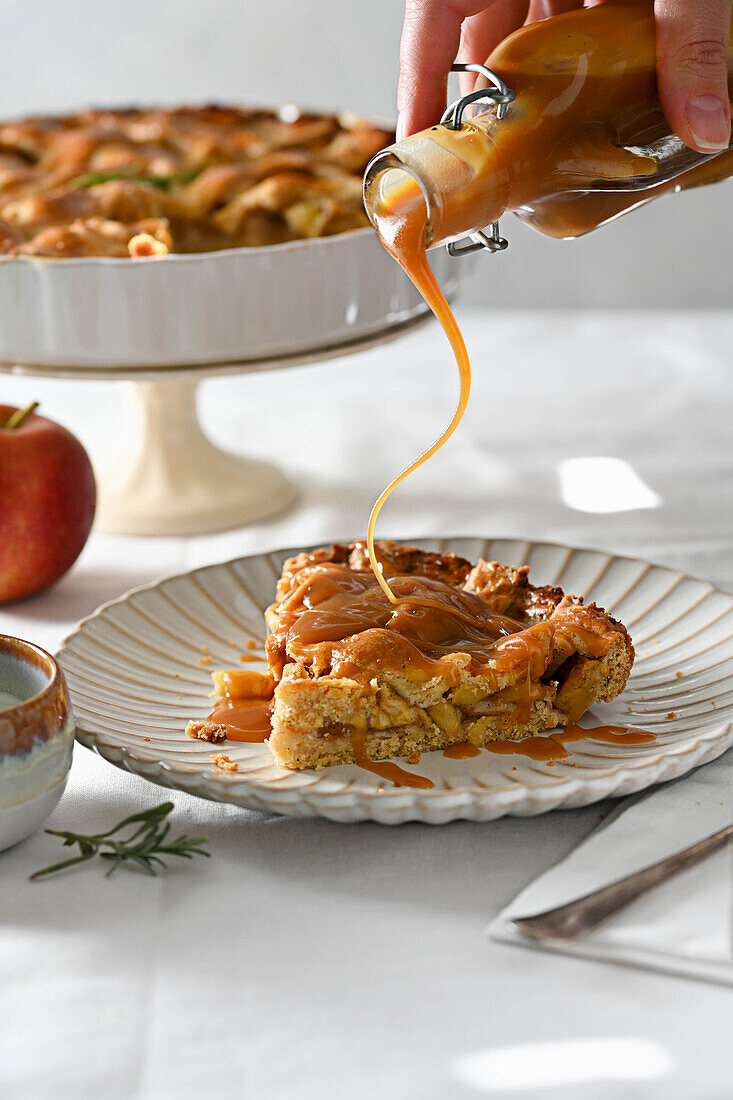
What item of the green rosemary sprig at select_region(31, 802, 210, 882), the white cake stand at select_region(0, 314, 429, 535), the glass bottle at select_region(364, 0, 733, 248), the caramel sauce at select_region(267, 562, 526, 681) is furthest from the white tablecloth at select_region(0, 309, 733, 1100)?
the glass bottle at select_region(364, 0, 733, 248)

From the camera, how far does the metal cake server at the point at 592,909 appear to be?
744 millimetres

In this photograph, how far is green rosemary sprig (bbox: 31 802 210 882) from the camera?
0.85 m

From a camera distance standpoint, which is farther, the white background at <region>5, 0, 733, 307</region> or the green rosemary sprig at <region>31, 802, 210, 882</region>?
the white background at <region>5, 0, 733, 307</region>

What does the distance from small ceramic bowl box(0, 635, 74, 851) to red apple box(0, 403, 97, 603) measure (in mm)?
444

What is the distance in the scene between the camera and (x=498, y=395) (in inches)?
78.7

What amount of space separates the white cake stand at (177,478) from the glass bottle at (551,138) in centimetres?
51

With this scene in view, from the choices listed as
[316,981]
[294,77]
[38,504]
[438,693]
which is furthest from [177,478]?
[294,77]

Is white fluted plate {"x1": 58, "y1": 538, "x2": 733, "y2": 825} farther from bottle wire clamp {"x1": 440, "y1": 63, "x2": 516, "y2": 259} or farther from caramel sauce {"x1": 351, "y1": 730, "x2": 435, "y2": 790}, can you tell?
bottle wire clamp {"x1": 440, "y1": 63, "x2": 516, "y2": 259}

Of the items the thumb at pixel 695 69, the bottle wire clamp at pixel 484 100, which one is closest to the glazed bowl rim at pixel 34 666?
the bottle wire clamp at pixel 484 100

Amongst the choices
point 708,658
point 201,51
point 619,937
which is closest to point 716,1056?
point 619,937

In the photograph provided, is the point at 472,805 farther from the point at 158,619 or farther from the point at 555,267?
the point at 555,267

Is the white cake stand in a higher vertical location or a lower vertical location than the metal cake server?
lower

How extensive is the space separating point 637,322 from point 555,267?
1.96 ft

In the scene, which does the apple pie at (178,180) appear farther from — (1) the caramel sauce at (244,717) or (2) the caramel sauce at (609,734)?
(2) the caramel sauce at (609,734)
